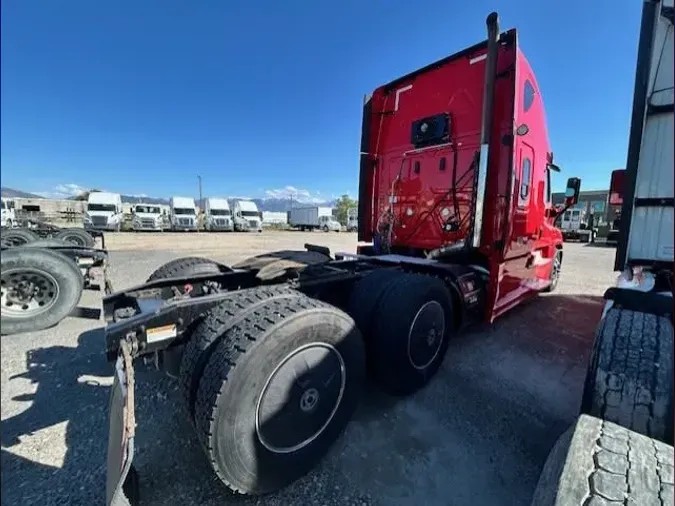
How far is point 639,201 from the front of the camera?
2414 mm

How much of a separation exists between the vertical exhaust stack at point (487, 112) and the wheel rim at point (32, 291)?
4.46 meters

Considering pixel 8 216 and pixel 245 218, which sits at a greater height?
pixel 8 216

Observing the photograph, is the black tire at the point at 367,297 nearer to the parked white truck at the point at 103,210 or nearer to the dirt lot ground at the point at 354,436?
the dirt lot ground at the point at 354,436

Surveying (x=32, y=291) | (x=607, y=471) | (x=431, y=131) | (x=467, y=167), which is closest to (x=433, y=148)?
(x=431, y=131)

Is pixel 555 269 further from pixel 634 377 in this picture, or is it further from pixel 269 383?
pixel 269 383

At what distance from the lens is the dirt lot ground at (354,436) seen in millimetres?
2178

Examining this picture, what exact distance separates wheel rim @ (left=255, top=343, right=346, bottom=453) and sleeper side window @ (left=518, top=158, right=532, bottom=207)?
328 centimetres

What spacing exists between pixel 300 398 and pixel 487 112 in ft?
10.8

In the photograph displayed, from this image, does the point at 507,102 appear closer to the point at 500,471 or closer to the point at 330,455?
the point at 500,471

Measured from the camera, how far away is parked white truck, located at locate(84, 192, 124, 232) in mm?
24094

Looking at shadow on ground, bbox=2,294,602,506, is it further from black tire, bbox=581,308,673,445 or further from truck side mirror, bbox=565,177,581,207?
truck side mirror, bbox=565,177,581,207

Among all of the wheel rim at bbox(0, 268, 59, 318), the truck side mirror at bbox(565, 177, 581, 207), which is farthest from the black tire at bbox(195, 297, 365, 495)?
the truck side mirror at bbox(565, 177, 581, 207)

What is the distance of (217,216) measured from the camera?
3122cm

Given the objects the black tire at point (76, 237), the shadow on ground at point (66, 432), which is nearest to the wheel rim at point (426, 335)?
the shadow on ground at point (66, 432)
